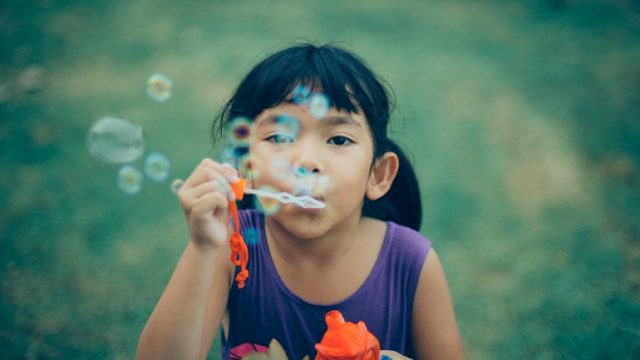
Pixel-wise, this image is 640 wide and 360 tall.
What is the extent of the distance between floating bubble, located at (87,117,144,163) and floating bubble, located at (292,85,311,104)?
53cm

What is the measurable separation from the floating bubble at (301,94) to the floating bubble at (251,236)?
0.40 metres

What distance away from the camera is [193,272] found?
3.64 feet

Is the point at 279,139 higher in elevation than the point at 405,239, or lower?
higher

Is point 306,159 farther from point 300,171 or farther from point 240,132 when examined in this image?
point 240,132

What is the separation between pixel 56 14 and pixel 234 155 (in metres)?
2.84

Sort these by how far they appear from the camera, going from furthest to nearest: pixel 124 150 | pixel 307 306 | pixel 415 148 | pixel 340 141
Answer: pixel 415 148, pixel 124 150, pixel 307 306, pixel 340 141

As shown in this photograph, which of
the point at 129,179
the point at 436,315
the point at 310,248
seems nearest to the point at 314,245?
the point at 310,248

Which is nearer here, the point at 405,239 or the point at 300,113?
the point at 300,113

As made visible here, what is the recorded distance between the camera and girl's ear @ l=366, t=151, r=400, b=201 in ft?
4.70

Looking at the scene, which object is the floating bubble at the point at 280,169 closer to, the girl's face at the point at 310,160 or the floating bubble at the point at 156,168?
the girl's face at the point at 310,160

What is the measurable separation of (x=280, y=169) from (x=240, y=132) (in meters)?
0.24

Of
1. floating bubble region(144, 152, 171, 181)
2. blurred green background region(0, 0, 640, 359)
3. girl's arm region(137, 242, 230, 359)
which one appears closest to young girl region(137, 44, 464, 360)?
girl's arm region(137, 242, 230, 359)

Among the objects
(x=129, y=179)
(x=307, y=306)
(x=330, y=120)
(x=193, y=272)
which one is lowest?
(x=307, y=306)

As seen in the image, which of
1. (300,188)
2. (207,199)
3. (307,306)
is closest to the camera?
(207,199)
